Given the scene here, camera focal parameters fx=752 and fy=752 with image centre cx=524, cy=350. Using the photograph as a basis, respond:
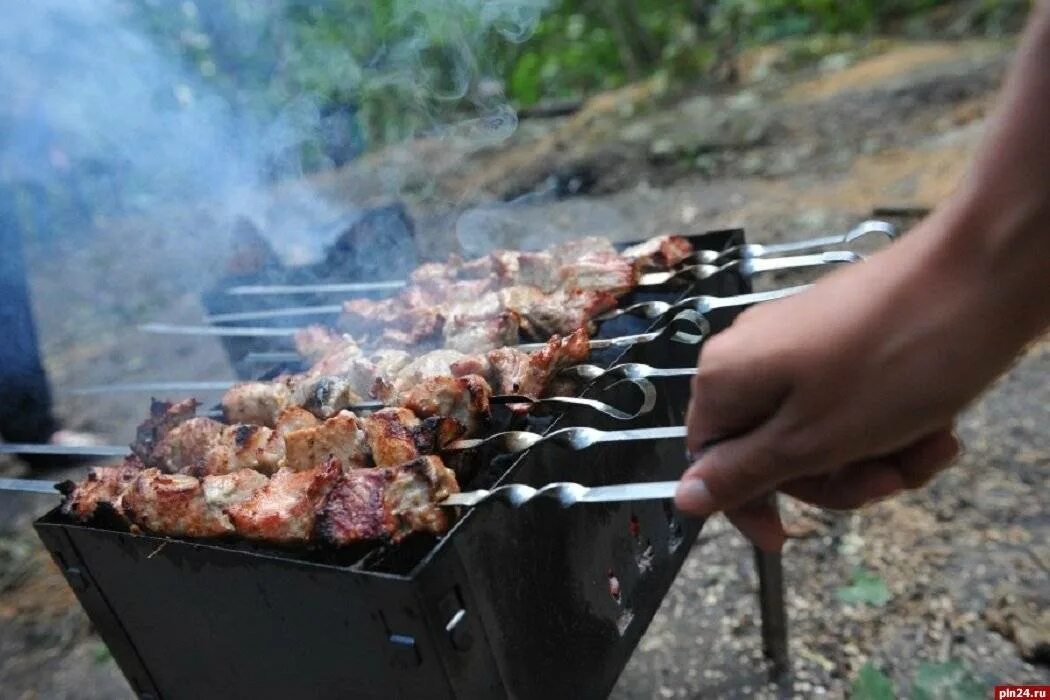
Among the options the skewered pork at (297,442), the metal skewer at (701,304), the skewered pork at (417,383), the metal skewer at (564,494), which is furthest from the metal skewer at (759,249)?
the skewered pork at (297,442)

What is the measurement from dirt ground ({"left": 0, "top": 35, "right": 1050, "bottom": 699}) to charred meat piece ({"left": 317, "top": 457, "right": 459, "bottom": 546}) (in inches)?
80.9

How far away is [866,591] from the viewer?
343cm

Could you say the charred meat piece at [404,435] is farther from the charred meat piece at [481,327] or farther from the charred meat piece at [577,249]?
the charred meat piece at [577,249]

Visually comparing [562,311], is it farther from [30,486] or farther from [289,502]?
[30,486]

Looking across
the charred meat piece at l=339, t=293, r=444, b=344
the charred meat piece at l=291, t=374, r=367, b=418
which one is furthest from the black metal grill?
the charred meat piece at l=339, t=293, r=444, b=344

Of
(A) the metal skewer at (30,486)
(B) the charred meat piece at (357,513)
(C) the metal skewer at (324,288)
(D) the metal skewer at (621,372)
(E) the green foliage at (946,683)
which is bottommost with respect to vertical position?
(E) the green foliage at (946,683)

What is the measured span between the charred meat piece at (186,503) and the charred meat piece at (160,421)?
44 centimetres

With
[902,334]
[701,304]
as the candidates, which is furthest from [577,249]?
[902,334]

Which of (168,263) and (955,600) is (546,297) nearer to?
(955,600)

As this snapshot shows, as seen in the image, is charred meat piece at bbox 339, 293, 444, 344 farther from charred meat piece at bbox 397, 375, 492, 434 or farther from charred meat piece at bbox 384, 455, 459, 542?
charred meat piece at bbox 384, 455, 459, 542

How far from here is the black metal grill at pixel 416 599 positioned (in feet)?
4.97

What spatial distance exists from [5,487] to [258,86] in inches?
413

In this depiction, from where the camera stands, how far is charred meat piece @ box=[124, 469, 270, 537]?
1898 millimetres

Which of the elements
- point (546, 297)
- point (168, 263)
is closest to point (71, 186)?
point (168, 263)
